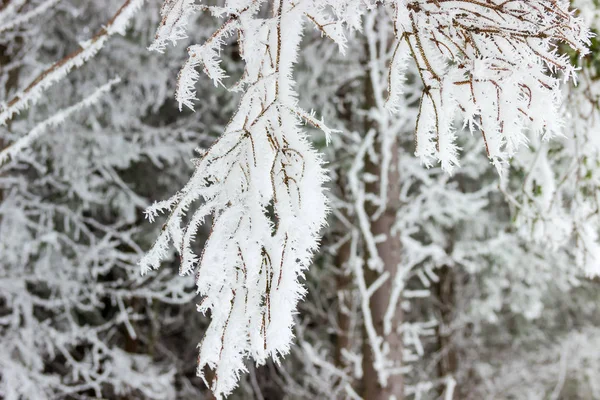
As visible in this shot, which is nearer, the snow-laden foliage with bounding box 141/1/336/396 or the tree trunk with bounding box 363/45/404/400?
the snow-laden foliage with bounding box 141/1/336/396

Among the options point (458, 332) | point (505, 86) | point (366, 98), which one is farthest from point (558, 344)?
point (505, 86)

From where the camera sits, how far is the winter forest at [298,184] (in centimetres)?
120

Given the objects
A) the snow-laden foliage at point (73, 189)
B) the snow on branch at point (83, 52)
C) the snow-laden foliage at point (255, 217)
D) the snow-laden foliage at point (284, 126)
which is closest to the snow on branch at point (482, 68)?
the snow-laden foliage at point (284, 126)

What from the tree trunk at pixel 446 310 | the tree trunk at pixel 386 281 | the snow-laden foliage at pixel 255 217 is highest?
the snow-laden foliage at pixel 255 217

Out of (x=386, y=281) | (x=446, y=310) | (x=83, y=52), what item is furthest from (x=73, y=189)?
(x=446, y=310)

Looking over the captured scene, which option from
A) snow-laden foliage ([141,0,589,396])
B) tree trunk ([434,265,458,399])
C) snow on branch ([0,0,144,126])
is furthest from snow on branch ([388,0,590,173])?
tree trunk ([434,265,458,399])

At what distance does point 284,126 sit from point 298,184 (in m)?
0.14

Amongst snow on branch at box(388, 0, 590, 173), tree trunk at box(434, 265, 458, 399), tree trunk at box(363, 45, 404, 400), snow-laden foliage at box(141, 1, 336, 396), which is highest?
snow on branch at box(388, 0, 590, 173)

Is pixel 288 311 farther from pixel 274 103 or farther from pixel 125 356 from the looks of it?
pixel 125 356

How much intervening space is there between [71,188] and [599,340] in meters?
10.3

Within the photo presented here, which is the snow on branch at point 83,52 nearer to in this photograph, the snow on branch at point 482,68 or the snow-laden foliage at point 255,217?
the snow-laden foliage at point 255,217

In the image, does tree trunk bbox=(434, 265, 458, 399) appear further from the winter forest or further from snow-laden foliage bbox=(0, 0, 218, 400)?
snow-laden foliage bbox=(0, 0, 218, 400)

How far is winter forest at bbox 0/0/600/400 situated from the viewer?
47.2 inches

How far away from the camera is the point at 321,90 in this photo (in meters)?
7.08
